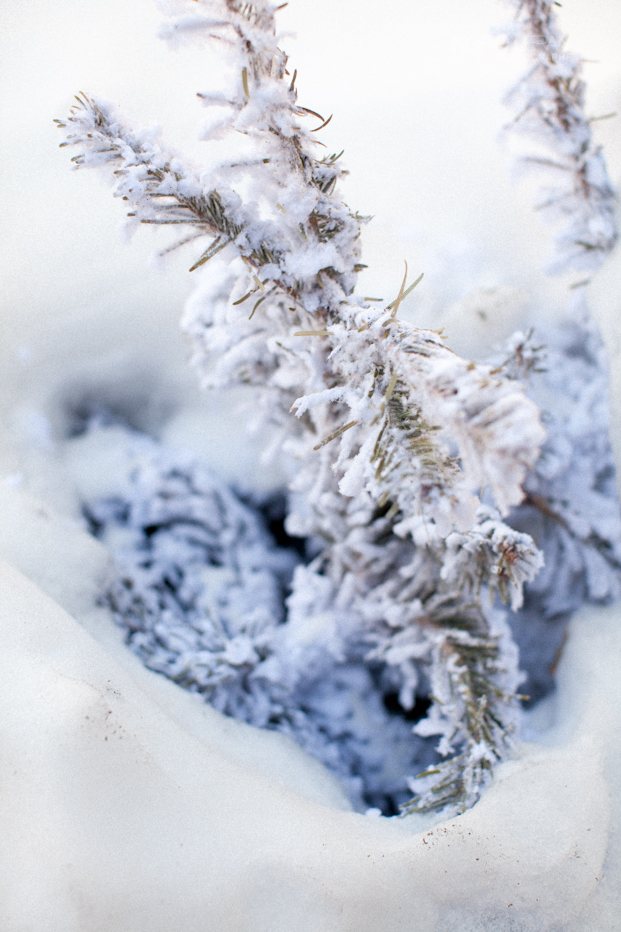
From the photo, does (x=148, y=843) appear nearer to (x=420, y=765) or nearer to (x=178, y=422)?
(x=420, y=765)

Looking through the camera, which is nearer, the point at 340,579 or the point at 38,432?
the point at 340,579

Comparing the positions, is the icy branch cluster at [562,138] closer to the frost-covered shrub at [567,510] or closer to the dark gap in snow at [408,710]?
the frost-covered shrub at [567,510]

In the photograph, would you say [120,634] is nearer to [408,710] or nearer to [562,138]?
[408,710]

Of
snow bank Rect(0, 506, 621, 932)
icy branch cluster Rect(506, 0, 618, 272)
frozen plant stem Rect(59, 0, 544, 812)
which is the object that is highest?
icy branch cluster Rect(506, 0, 618, 272)

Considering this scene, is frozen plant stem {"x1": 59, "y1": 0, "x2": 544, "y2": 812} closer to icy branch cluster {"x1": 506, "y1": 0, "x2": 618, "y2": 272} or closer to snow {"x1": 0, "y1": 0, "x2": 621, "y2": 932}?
snow {"x1": 0, "y1": 0, "x2": 621, "y2": 932}

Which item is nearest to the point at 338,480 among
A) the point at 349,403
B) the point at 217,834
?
the point at 349,403

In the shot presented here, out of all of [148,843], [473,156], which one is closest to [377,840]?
[148,843]

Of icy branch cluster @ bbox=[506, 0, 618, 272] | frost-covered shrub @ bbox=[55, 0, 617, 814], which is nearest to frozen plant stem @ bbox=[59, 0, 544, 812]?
frost-covered shrub @ bbox=[55, 0, 617, 814]
